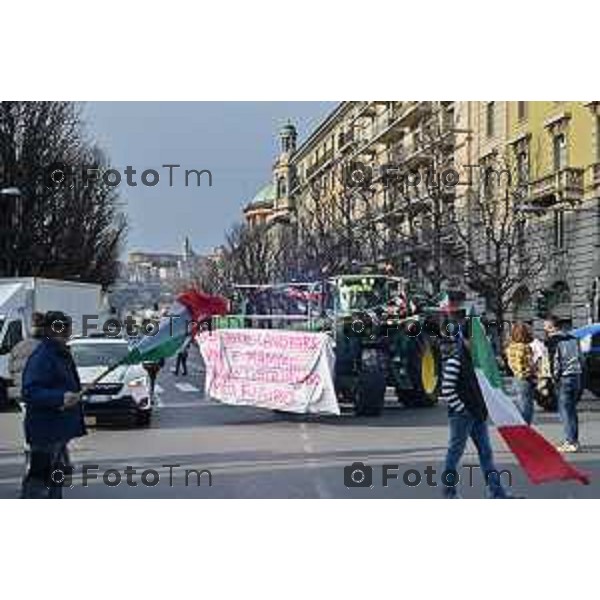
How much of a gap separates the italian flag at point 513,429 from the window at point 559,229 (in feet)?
5.12

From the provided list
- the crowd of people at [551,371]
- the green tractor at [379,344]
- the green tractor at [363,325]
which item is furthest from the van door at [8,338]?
the crowd of people at [551,371]

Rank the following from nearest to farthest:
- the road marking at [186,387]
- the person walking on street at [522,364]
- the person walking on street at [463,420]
Answer: the person walking on street at [463,420]
the person walking on street at [522,364]
the road marking at [186,387]

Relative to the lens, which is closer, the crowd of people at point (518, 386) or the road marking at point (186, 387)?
the crowd of people at point (518, 386)

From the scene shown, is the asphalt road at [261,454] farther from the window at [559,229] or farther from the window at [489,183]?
the window at [489,183]

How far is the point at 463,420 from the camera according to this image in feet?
28.1

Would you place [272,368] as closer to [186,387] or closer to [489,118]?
[186,387]

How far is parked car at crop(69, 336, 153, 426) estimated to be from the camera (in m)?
9.40

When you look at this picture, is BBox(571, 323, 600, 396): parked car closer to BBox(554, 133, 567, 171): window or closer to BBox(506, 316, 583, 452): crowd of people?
BBox(506, 316, 583, 452): crowd of people

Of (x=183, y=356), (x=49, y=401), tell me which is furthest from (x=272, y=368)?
(x=49, y=401)

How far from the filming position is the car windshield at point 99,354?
9391 mm

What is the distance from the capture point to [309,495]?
8688 mm

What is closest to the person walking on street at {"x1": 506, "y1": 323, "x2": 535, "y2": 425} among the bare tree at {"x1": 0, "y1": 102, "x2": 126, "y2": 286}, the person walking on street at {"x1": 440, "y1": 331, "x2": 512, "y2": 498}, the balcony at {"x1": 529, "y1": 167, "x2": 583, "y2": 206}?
the person walking on street at {"x1": 440, "y1": 331, "x2": 512, "y2": 498}
